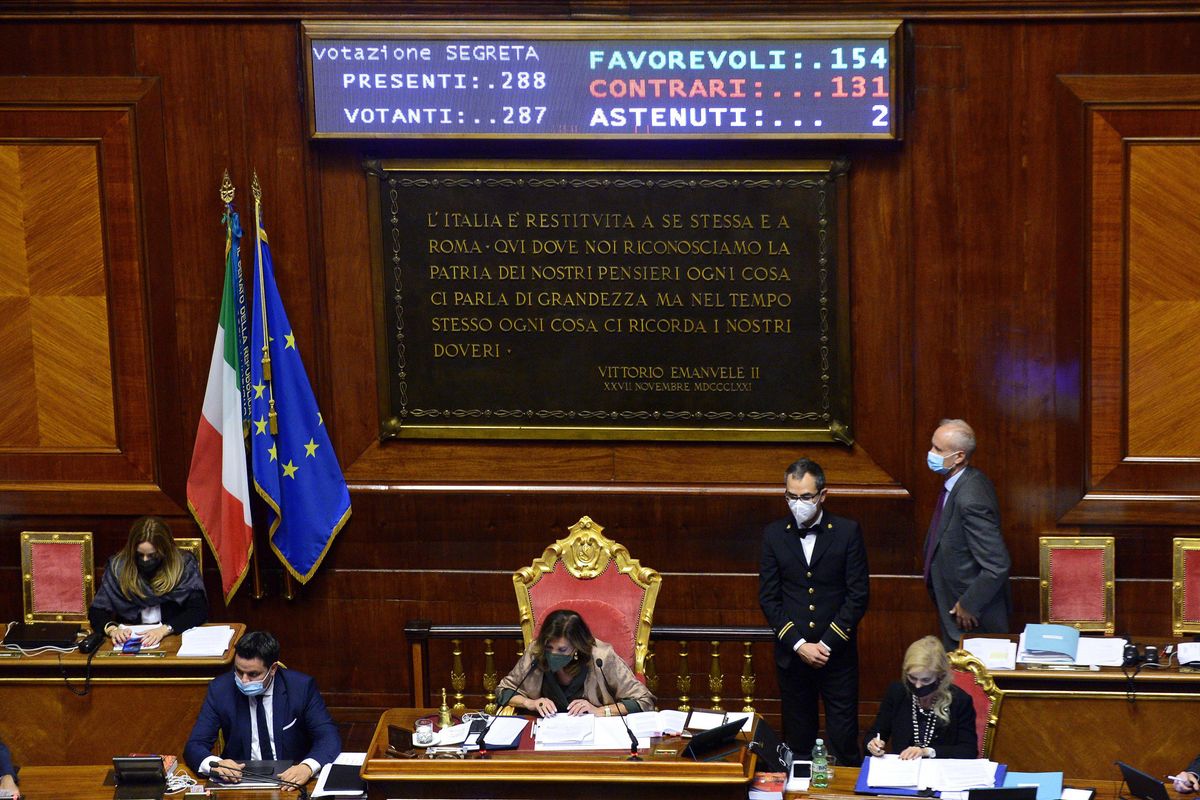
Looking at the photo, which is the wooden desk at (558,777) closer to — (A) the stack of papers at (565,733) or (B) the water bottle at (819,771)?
(A) the stack of papers at (565,733)

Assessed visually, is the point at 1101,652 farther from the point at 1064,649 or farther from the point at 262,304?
the point at 262,304

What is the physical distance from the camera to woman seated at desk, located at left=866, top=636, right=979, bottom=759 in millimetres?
6223

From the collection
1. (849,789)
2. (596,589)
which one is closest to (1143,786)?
(849,789)

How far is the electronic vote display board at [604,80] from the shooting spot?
25.1 ft

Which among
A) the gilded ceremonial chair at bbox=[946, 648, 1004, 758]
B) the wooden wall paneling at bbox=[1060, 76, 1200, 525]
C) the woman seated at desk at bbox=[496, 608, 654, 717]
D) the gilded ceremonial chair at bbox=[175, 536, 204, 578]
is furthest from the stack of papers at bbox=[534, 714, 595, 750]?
the wooden wall paneling at bbox=[1060, 76, 1200, 525]

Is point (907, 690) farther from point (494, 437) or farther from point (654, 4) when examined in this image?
point (654, 4)

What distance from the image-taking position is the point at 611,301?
26.6ft

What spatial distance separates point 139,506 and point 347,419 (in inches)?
43.5

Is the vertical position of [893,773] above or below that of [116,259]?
below

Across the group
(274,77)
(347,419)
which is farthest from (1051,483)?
(274,77)

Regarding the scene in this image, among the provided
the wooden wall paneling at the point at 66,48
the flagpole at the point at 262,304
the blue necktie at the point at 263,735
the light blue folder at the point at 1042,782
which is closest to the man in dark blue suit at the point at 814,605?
the light blue folder at the point at 1042,782

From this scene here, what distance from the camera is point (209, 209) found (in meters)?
8.10

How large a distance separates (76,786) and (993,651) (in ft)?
11.9

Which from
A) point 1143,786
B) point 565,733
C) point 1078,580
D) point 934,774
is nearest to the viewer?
point 1143,786
